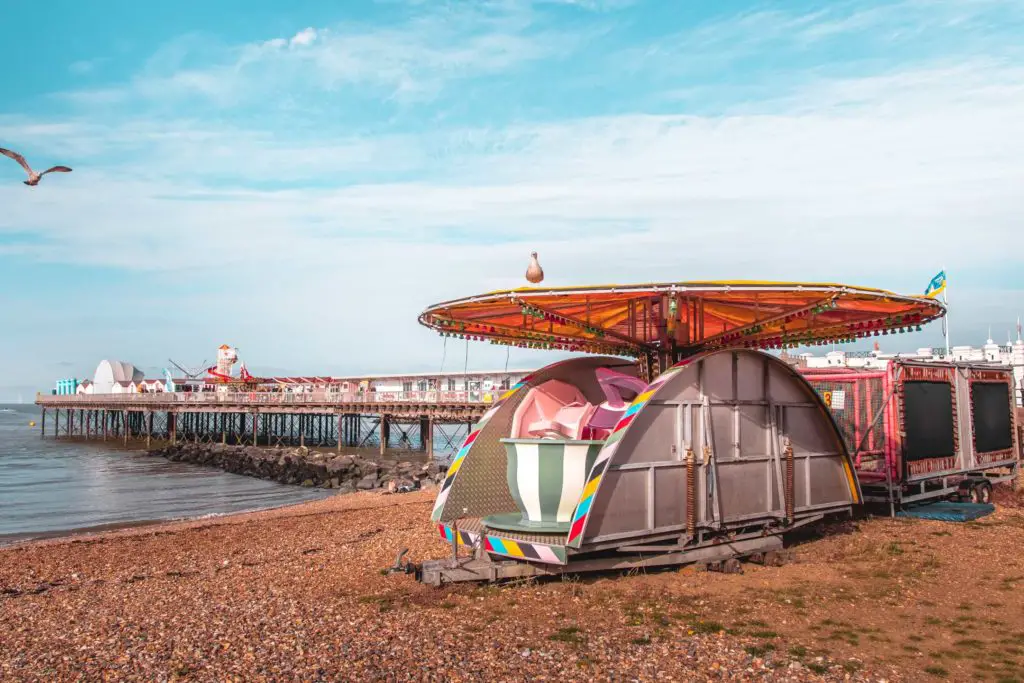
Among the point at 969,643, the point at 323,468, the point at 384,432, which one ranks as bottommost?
the point at 323,468

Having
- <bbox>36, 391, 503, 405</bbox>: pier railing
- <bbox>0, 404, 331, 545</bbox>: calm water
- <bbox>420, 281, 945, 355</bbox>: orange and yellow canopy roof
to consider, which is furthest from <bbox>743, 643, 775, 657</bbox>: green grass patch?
<bbox>36, 391, 503, 405</bbox>: pier railing

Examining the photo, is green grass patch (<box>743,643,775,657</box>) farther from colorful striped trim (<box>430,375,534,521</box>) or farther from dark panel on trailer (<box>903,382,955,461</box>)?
dark panel on trailer (<box>903,382,955,461</box>)

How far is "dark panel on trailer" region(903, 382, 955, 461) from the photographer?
13.4 meters

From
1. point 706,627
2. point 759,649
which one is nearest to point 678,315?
point 706,627

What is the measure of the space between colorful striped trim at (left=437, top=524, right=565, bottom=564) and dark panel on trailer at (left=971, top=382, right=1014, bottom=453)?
1187cm

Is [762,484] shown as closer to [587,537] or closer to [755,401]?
[755,401]

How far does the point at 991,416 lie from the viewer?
16172mm

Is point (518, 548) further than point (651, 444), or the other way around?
point (651, 444)

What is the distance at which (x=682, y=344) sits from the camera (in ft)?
37.6

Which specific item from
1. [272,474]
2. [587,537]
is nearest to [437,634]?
[587,537]

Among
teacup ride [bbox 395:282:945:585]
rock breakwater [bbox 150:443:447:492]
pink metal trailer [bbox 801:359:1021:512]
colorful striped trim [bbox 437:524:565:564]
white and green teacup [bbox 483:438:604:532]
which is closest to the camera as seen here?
colorful striped trim [bbox 437:524:565:564]

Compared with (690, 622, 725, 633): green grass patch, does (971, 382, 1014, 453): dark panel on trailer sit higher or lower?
higher

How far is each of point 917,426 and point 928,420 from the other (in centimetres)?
48

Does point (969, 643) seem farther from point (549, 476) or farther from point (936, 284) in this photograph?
point (936, 284)
